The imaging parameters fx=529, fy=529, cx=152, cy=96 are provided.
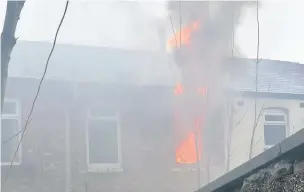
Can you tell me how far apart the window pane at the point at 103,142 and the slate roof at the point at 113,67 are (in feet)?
3.66

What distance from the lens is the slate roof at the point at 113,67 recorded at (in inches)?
473

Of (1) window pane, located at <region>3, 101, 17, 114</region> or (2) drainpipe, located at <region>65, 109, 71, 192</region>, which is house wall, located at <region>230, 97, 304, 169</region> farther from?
(1) window pane, located at <region>3, 101, 17, 114</region>

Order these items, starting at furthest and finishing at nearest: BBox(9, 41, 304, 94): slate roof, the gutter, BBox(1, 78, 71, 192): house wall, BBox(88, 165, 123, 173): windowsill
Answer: BBox(88, 165, 123, 173): windowsill < BBox(9, 41, 304, 94): slate roof < BBox(1, 78, 71, 192): house wall < the gutter

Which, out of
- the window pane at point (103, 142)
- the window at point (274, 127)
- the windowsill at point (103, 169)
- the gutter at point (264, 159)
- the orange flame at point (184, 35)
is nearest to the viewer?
the gutter at point (264, 159)

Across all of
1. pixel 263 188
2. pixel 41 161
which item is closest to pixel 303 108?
pixel 41 161

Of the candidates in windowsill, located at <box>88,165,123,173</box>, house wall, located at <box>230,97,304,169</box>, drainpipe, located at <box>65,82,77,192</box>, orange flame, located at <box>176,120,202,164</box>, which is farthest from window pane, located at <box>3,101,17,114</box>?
house wall, located at <box>230,97,304,169</box>

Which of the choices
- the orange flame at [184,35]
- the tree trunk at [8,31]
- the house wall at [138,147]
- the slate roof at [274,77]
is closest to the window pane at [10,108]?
the house wall at [138,147]

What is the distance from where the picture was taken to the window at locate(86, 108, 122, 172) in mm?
12234

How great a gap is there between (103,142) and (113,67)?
74.2 inches

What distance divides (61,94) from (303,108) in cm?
689

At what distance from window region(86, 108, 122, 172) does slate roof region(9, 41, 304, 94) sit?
90cm

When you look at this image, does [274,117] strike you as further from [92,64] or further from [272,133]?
[92,64]

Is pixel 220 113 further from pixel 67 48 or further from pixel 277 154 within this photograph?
pixel 277 154

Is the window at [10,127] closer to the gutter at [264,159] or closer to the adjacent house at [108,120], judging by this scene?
the adjacent house at [108,120]
